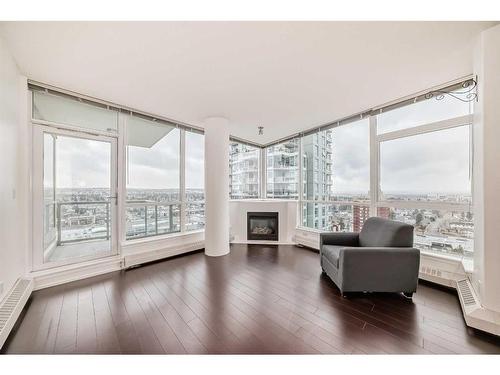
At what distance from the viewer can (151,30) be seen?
1621 millimetres

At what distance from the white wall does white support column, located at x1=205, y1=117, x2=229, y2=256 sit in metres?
2.32

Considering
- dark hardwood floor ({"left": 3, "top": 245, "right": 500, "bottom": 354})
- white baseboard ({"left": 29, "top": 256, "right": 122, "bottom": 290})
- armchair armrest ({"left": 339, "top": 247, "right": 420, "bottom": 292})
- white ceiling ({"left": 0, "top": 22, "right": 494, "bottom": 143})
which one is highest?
white ceiling ({"left": 0, "top": 22, "right": 494, "bottom": 143})

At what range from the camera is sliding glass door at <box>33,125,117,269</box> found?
249 centimetres

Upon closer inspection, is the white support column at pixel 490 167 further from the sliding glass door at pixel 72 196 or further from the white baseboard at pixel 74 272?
the sliding glass door at pixel 72 196

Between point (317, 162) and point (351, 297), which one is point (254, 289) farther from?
point (317, 162)

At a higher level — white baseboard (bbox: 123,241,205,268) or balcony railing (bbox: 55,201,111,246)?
balcony railing (bbox: 55,201,111,246)

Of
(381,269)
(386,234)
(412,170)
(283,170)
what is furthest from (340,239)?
(283,170)

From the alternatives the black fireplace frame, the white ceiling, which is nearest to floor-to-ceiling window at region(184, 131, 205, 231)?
the black fireplace frame

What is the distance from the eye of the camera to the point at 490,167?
1.69m

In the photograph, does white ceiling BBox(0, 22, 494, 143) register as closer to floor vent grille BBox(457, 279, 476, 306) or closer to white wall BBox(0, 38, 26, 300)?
white wall BBox(0, 38, 26, 300)

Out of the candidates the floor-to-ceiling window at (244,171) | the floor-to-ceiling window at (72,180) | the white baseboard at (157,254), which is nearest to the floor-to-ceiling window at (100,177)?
the floor-to-ceiling window at (72,180)

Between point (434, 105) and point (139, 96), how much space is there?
4102 millimetres

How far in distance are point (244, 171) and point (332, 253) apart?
343 centimetres
